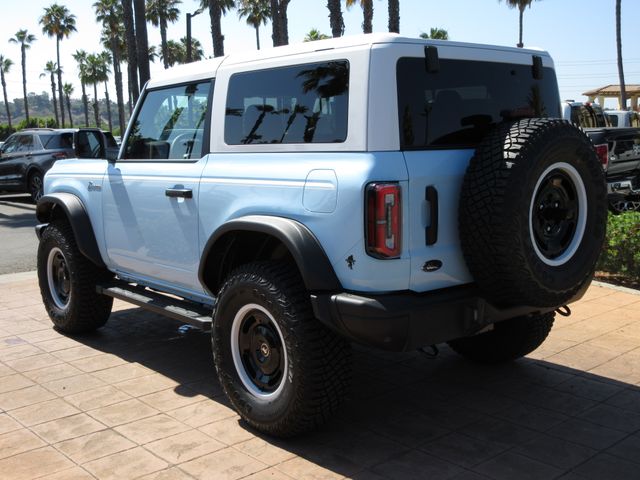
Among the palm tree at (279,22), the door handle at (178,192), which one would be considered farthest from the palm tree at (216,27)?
the door handle at (178,192)

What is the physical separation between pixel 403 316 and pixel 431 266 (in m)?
0.33

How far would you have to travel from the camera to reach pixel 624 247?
7512 millimetres

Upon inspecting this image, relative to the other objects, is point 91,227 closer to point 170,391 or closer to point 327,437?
point 170,391

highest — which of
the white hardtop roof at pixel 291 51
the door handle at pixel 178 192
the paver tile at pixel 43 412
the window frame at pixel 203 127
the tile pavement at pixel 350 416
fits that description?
the white hardtop roof at pixel 291 51

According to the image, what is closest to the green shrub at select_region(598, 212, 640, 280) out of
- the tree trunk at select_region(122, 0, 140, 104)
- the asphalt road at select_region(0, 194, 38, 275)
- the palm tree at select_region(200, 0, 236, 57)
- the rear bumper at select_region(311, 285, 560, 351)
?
the rear bumper at select_region(311, 285, 560, 351)

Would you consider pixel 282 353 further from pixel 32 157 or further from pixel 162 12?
pixel 162 12

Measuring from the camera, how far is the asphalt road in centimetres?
966

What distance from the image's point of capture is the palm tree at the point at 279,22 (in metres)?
22.5

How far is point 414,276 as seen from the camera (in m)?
3.49

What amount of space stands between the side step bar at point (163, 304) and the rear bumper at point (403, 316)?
119 centimetres

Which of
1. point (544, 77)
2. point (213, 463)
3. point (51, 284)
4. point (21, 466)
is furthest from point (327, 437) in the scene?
point (51, 284)

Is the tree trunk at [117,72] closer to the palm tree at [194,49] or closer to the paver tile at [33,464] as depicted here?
the palm tree at [194,49]

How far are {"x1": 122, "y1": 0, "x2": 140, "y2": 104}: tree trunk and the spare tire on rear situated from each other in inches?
725

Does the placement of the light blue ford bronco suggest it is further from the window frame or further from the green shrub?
the green shrub
